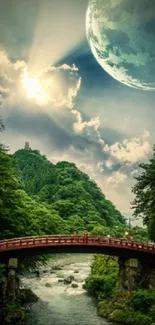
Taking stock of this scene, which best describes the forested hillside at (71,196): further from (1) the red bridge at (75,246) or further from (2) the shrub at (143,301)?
(2) the shrub at (143,301)

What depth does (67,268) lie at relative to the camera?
244ft

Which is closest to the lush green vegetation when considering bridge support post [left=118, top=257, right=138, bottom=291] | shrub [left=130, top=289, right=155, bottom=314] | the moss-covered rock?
shrub [left=130, top=289, right=155, bottom=314]

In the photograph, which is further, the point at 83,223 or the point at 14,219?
the point at 83,223

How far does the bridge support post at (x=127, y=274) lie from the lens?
4589cm

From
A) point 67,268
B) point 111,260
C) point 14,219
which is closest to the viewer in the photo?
point 14,219

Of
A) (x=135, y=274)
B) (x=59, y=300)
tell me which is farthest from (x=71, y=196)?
(x=135, y=274)

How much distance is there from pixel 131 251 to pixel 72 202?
3191 inches

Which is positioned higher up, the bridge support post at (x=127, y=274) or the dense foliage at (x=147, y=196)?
the dense foliage at (x=147, y=196)

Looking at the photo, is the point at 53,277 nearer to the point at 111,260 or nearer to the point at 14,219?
the point at 111,260

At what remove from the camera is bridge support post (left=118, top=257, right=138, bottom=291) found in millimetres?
45891

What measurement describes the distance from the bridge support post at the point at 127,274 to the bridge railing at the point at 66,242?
1.93 metres

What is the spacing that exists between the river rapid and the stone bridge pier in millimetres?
4651

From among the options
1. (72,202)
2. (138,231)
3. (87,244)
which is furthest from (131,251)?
(72,202)

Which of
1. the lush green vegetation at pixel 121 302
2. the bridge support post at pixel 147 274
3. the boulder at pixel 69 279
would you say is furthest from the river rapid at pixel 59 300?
the bridge support post at pixel 147 274
